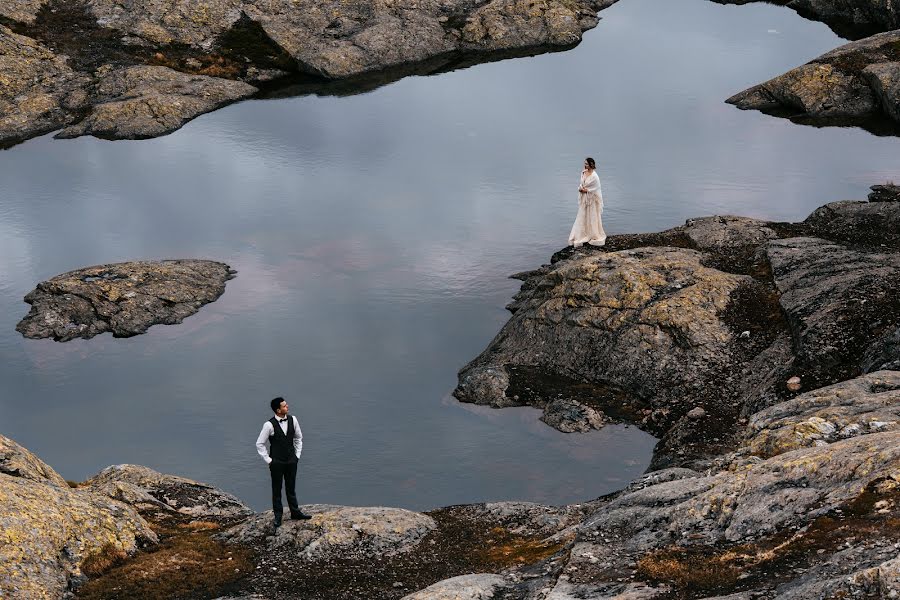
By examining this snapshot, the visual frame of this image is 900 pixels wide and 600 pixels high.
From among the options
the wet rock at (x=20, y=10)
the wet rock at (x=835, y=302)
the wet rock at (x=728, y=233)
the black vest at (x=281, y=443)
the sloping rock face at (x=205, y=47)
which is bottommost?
the black vest at (x=281, y=443)

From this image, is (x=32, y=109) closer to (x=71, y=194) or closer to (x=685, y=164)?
(x=71, y=194)

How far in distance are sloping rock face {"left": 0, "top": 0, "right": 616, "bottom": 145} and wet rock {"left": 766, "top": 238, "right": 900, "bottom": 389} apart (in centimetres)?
4912

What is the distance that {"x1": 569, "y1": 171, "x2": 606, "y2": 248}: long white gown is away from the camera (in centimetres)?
5075

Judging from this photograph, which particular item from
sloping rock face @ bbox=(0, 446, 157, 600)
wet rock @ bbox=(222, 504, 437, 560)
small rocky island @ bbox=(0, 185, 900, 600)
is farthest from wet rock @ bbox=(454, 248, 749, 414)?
sloping rock face @ bbox=(0, 446, 157, 600)

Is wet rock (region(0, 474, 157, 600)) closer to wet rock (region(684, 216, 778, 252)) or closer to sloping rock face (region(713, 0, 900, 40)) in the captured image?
wet rock (region(684, 216, 778, 252))

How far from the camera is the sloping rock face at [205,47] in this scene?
2943 inches

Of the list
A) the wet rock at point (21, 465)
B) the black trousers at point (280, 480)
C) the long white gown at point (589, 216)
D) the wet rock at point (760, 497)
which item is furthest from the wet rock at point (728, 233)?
the wet rock at point (21, 465)

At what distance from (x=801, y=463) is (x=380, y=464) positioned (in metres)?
20.1

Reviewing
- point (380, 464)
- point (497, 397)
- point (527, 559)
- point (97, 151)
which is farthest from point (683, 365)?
point (97, 151)

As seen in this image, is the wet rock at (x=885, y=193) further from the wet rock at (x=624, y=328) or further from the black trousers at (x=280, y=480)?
the black trousers at (x=280, y=480)

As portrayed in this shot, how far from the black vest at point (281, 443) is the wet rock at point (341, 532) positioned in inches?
84.3

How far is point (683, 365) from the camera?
4056 cm

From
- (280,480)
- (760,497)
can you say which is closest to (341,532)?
(280,480)

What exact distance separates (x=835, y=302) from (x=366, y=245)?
2818 centimetres
